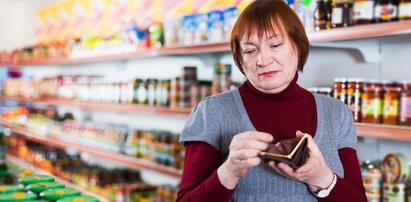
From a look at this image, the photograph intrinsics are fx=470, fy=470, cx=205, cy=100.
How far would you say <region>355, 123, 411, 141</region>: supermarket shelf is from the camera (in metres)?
1.77

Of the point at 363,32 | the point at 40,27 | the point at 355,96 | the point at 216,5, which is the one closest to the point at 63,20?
the point at 40,27

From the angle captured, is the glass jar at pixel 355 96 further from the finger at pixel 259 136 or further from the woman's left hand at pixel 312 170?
the finger at pixel 259 136

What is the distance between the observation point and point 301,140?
3.83 ft

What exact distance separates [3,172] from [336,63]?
2100 millimetres

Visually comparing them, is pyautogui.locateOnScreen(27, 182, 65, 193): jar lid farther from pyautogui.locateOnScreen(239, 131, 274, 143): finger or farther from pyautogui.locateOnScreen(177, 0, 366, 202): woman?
pyautogui.locateOnScreen(239, 131, 274, 143): finger

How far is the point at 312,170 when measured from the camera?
→ 3.90 feet

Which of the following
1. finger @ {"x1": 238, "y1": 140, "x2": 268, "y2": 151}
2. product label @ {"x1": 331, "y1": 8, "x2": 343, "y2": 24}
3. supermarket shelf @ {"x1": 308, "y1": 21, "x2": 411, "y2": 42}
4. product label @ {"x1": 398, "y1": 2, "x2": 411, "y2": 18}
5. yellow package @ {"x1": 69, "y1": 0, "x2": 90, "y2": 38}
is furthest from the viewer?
yellow package @ {"x1": 69, "y1": 0, "x2": 90, "y2": 38}

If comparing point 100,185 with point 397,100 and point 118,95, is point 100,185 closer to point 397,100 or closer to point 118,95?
point 118,95

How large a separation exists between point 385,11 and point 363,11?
0.30ft

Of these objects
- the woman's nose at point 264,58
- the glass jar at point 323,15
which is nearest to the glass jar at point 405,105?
the glass jar at point 323,15

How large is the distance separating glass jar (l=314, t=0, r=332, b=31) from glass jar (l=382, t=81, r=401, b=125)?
0.38 m

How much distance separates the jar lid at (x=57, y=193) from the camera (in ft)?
5.54

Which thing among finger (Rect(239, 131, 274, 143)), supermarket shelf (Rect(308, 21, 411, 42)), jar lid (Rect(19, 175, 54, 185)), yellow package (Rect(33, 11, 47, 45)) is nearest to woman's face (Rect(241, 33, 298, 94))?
finger (Rect(239, 131, 274, 143))

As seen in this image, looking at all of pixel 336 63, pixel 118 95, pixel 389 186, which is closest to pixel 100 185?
pixel 118 95
